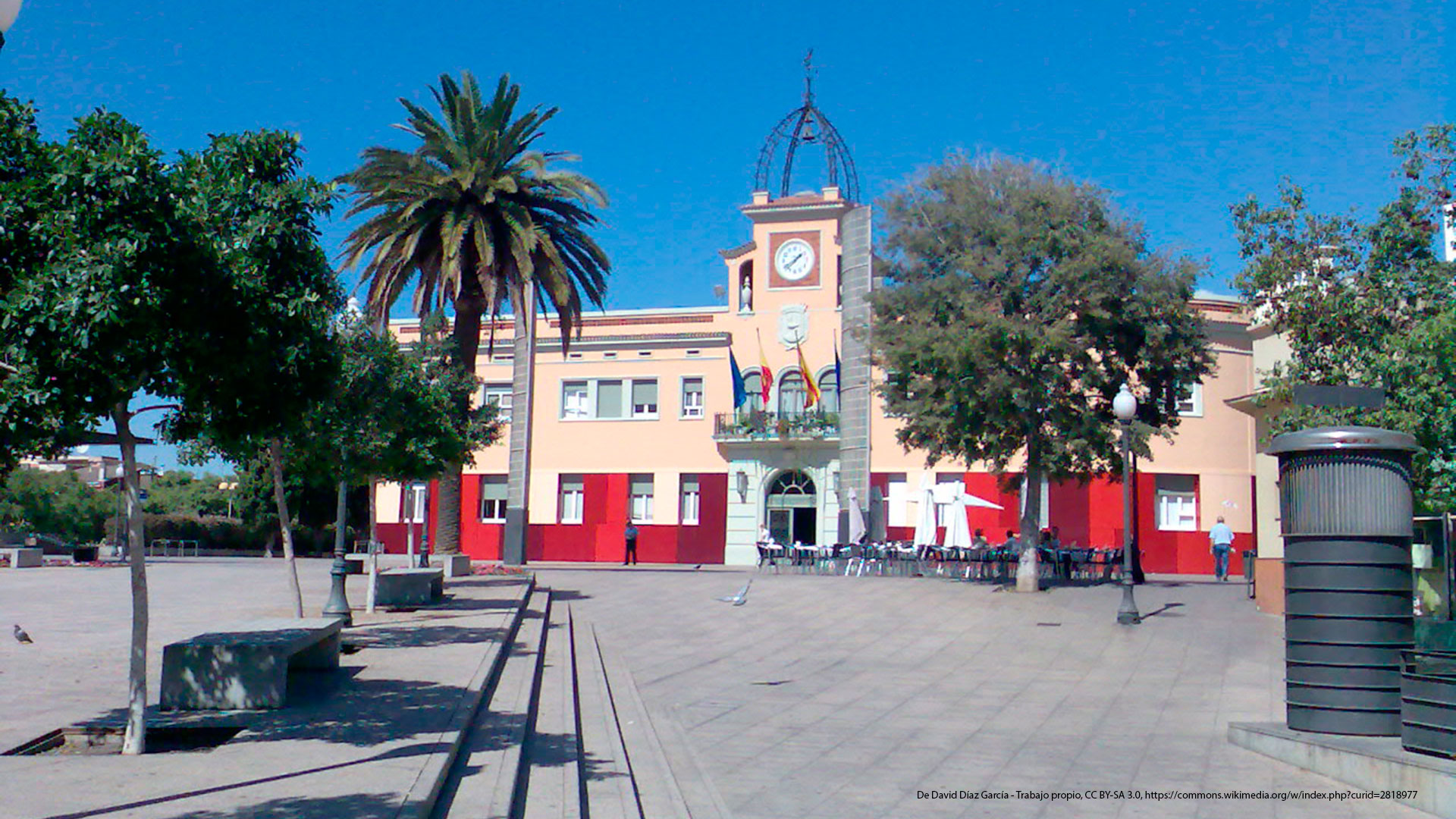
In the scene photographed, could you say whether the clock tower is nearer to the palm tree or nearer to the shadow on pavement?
the palm tree

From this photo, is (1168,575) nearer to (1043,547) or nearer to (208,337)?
(1043,547)

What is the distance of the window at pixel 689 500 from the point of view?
45.4m

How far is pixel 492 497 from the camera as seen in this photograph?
47.7 metres

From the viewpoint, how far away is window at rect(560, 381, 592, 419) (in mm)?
47062

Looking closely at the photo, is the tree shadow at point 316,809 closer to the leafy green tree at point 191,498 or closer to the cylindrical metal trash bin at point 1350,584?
the cylindrical metal trash bin at point 1350,584

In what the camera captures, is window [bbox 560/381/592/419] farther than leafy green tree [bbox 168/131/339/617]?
Yes

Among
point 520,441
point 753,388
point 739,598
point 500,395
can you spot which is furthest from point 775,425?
point 739,598

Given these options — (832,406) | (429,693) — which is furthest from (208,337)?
(832,406)

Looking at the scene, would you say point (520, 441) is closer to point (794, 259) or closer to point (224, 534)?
point (794, 259)

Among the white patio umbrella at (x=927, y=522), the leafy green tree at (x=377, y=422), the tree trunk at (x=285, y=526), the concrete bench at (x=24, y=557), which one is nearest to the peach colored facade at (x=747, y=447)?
the white patio umbrella at (x=927, y=522)

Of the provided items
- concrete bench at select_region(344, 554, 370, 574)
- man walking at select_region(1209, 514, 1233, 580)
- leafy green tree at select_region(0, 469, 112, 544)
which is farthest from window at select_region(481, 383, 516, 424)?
man walking at select_region(1209, 514, 1233, 580)

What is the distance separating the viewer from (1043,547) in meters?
31.2

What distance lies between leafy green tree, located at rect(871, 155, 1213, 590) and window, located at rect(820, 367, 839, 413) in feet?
52.3

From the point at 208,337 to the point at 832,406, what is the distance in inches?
1429
